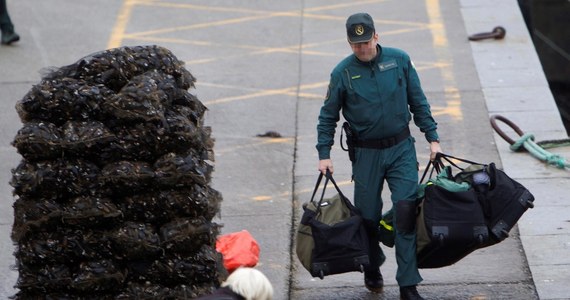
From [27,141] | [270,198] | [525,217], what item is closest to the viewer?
[27,141]

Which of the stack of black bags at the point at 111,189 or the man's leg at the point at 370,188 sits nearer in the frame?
the stack of black bags at the point at 111,189

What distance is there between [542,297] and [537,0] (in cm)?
891

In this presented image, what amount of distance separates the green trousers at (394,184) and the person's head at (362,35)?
671 millimetres

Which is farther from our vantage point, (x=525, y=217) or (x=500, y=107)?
(x=500, y=107)

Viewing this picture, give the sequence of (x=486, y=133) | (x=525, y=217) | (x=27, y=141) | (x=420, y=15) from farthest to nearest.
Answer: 1. (x=420, y=15)
2. (x=486, y=133)
3. (x=525, y=217)
4. (x=27, y=141)

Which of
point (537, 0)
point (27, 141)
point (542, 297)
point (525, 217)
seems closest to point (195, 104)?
point (27, 141)

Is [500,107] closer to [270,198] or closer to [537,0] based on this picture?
[270,198]

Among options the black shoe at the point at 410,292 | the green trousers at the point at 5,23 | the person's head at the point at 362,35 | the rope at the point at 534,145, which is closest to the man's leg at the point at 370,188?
the black shoe at the point at 410,292

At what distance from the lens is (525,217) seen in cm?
931

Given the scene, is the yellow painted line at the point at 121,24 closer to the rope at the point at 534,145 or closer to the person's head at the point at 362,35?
→ the rope at the point at 534,145

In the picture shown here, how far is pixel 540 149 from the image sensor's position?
34.6ft

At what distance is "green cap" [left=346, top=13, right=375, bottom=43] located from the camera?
7508 millimetres

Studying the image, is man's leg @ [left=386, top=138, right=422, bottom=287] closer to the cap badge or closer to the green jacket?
the green jacket

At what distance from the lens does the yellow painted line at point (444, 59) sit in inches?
469
